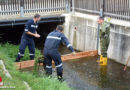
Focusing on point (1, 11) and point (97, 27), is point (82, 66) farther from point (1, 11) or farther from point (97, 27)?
point (1, 11)

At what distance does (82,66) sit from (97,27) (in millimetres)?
2066

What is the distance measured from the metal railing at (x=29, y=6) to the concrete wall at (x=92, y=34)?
68 centimetres

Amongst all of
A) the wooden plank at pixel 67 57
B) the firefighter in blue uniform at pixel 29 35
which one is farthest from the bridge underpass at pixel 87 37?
the firefighter in blue uniform at pixel 29 35

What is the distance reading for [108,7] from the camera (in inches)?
421

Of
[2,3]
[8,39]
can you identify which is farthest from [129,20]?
[8,39]

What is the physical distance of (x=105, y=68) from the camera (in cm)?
953

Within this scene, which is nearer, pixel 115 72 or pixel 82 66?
pixel 115 72

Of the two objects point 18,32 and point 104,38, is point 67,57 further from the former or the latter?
point 18,32

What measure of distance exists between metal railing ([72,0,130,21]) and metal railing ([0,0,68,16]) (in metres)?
0.83

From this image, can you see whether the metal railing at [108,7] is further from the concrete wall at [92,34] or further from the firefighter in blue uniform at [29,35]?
the firefighter in blue uniform at [29,35]

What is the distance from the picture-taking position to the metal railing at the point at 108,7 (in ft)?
32.2

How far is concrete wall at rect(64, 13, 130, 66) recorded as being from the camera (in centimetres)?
961

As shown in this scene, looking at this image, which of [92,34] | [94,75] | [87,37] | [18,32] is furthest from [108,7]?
[18,32]

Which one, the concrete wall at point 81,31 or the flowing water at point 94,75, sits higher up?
the concrete wall at point 81,31
